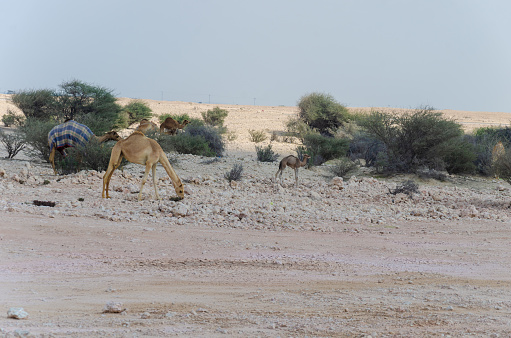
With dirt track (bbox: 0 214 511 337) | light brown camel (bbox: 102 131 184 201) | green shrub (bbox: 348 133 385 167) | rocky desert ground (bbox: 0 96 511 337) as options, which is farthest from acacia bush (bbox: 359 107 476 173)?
light brown camel (bbox: 102 131 184 201)

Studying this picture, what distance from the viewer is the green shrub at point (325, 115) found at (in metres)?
42.2

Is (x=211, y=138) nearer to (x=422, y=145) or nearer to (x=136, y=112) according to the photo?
(x=422, y=145)

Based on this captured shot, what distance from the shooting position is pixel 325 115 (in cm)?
4266

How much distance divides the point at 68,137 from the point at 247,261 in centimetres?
977

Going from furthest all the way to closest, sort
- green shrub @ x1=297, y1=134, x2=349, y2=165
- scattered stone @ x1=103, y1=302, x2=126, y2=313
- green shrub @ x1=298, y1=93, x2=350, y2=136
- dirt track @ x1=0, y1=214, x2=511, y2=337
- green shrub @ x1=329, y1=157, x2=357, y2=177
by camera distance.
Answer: green shrub @ x1=298, y1=93, x2=350, y2=136 → green shrub @ x1=297, y1=134, x2=349, y2=165 → green shrub @ x1=329, y1=157, x2=357, y2=177 → scattered stone @ x1=103, y1=302, x2=126, y2=313 → dirt track @ x1=0, y1=214, x2=511, y2=337

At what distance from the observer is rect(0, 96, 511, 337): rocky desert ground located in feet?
17.6

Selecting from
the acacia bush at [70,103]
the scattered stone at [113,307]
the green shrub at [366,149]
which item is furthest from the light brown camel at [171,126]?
the scattered stone at [113,307]

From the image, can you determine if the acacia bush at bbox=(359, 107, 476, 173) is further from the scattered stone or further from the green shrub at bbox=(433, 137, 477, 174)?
the scattered stone

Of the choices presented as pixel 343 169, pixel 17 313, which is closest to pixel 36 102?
pixel 343 169

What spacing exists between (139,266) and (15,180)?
27.3ft

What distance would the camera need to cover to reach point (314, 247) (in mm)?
9172

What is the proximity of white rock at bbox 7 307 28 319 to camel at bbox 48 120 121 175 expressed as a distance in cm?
1084

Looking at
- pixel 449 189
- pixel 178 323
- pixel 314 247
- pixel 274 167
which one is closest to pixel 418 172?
pixel 449 189

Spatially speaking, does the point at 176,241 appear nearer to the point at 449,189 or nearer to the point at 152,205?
the point at 152,205
